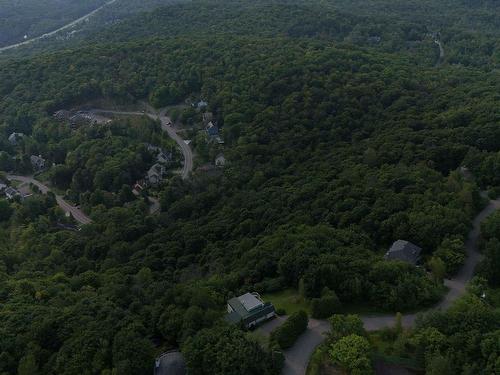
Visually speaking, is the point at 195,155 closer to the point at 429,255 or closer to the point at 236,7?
the point at 429,255

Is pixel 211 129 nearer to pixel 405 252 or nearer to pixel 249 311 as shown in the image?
pixel 405 252

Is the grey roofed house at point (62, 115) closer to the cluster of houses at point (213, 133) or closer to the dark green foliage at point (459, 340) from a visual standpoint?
the cluster of houses at point (213, 133)

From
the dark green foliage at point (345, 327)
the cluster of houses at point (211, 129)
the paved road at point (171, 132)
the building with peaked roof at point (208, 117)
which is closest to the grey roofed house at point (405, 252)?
the dark green foliage at point (345, 327)

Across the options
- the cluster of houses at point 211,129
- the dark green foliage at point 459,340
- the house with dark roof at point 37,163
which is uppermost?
the dark green foliage at point 459,340

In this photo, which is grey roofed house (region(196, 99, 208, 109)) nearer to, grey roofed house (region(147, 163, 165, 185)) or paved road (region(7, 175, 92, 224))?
grey roofed house (region(147, 163, 165, 185))

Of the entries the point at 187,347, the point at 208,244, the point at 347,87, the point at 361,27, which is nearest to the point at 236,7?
the point at 361,27

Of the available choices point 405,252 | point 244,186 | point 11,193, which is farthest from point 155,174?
point 405,252
